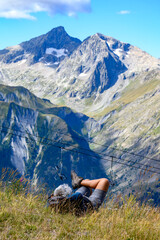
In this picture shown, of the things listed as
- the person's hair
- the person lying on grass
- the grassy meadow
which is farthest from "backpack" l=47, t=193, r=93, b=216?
the person's hair

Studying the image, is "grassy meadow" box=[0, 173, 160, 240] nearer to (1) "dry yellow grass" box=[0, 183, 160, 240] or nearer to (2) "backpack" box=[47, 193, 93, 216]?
(1) "dry yellow grass" box=[0, 183, 160, 240]

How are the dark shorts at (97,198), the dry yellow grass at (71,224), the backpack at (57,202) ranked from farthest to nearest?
the dark shorts at (97,198), the backpack at (57,202), the dry yellow grass at (71,224)

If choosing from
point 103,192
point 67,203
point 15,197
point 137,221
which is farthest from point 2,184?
point 137,221

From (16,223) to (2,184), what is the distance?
2.80 m

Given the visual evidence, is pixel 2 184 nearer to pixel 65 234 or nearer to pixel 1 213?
pixel 1 213

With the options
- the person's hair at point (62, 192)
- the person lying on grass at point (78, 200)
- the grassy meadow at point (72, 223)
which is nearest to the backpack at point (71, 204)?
the person lying on grass at point (78, 200)

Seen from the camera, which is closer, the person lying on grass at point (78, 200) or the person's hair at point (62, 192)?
the person lying on grass at point (78, 200)

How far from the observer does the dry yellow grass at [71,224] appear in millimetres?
5439

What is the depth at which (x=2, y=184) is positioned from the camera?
8.40 meters

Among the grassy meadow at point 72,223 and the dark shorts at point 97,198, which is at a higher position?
the grassy meadow at point 72,223

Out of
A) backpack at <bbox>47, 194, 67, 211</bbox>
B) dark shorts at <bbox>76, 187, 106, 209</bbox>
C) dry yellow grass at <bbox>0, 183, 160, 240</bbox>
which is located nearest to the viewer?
dry yellow grass at <bbox>0, 183, 160, 240</bbox>

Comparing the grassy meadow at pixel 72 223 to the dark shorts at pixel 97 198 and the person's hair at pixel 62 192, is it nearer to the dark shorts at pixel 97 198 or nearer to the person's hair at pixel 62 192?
the dark shorts at pixel 97 198

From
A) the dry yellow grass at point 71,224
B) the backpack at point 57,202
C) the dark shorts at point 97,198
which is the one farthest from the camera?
the dark shorts at point 97,198

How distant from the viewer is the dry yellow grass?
17.8ft
